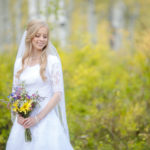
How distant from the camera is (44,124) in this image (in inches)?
93.8

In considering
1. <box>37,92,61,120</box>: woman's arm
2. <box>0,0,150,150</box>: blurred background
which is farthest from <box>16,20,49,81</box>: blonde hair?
<box>0,0,150,150</box>: blurred background

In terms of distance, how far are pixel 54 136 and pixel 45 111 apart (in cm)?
28

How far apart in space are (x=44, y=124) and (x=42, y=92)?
0.35 metres

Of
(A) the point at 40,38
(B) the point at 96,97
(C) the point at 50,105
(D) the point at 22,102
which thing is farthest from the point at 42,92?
(B) the point at 96,97

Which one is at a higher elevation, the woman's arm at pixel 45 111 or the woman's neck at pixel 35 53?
the woman's neck at pixel 35 53

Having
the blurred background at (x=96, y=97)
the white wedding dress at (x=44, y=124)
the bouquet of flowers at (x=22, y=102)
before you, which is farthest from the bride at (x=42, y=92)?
the blurred background at (x=96, y=97)

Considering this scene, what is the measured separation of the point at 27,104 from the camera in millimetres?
2189

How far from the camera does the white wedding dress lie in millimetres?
2332

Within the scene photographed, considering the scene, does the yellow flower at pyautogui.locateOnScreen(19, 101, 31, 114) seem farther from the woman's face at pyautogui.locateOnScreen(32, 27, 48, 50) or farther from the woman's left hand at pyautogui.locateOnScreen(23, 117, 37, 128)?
the woman's face at pyautogui.locateOnScreen(32, 27, 48, 50)

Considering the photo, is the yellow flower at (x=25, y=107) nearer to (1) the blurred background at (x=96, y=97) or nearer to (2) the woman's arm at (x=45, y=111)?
(2) the woman's arm at (x=45, y=111)

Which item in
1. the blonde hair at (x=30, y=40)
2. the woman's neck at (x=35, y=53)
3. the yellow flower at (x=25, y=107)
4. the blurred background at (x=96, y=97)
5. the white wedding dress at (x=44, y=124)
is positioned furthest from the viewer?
the blurred background at (x=96, y=97)

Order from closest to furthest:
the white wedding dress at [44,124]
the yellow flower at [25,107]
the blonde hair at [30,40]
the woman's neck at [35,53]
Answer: the yellow flower at [25,107], the white wedding dress at [44,124], the blonde hair at [30,40], the woman's neck at [35,53]

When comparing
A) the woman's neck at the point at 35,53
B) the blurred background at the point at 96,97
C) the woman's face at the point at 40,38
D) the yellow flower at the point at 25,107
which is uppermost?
the woman's face at the point at 40,38

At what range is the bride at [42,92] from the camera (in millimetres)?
2334
